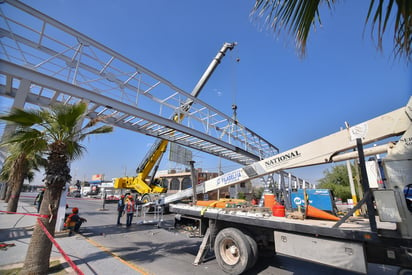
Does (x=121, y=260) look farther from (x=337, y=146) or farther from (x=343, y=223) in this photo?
(x=337, y=146)

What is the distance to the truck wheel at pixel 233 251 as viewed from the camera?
14.5 feet

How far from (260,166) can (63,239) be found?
7.23 metres

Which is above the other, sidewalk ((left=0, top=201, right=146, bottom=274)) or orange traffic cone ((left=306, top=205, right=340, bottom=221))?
orange traffic cone ((left=306, top=205, right=340, bottom=221))

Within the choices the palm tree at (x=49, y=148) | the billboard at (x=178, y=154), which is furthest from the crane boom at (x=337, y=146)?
the billboard at (x=178, y=154)

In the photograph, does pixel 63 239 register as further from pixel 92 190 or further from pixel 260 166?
pixel 92 190

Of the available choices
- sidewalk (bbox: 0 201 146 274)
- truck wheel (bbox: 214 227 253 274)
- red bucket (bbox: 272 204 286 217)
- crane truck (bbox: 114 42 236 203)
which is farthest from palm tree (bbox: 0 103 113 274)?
crane truck (bbox: 114 42 236 203)

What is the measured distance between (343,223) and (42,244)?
21.0 feet

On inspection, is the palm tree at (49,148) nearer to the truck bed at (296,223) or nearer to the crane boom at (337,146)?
the truck bed at (296,223)

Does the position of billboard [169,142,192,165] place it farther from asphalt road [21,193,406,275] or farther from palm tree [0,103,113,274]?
palm tree [0,103,113,274]

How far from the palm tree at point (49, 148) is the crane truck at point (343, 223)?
11.5 ft

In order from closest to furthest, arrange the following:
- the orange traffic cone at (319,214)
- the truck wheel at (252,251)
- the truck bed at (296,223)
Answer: the truck bed at (296,223), the orange traffic cone at (319,214), the truck wheel at (252,251)

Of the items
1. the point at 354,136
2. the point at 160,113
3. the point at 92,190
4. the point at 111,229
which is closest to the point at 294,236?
the point at 354,136

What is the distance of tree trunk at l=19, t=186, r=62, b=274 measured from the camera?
4316 mm

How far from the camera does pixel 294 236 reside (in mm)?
3936
